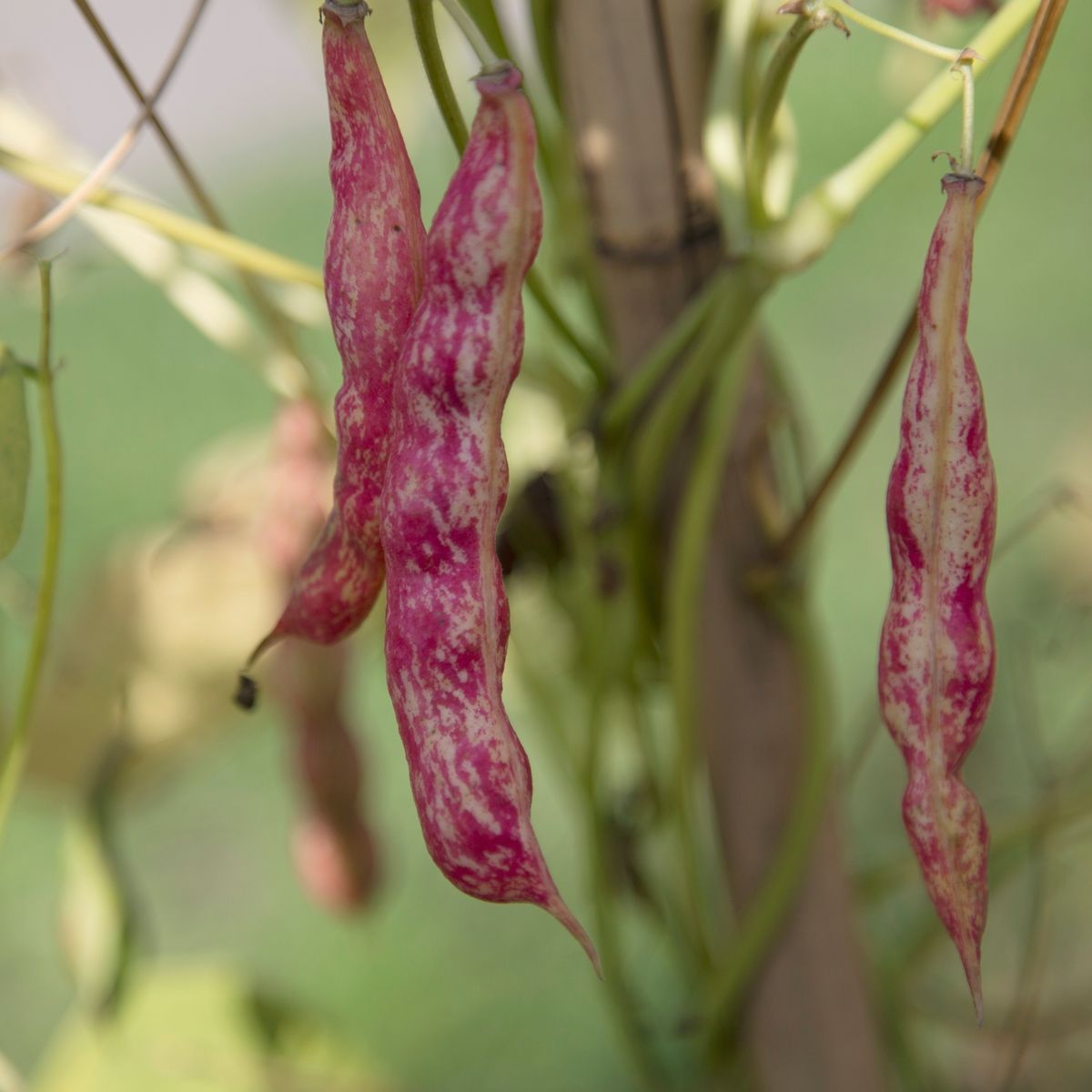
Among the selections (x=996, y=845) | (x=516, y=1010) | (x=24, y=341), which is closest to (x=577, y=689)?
(x=996, y=845)

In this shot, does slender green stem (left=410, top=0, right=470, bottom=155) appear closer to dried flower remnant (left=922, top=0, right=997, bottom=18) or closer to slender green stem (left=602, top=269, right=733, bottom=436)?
slender green stem (left=602, top=269, right=733, bottom=436)

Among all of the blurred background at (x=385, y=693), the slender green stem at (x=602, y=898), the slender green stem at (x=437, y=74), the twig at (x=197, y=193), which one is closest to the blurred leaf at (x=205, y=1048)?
the blurred background at (x=385, y=693)

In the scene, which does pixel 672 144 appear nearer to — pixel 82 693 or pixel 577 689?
pixel 577 689

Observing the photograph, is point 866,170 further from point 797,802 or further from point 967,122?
point 797,802

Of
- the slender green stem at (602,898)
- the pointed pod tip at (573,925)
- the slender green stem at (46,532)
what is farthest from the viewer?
the slender green stem at (602,898)

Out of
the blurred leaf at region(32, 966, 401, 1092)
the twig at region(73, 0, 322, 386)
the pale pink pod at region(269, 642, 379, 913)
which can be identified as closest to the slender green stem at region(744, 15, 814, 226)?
the twig at region(73, 0, 322, 386)

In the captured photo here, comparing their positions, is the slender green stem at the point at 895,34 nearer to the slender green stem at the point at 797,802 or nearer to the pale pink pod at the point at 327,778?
the slender green stem at the point at 797,802
